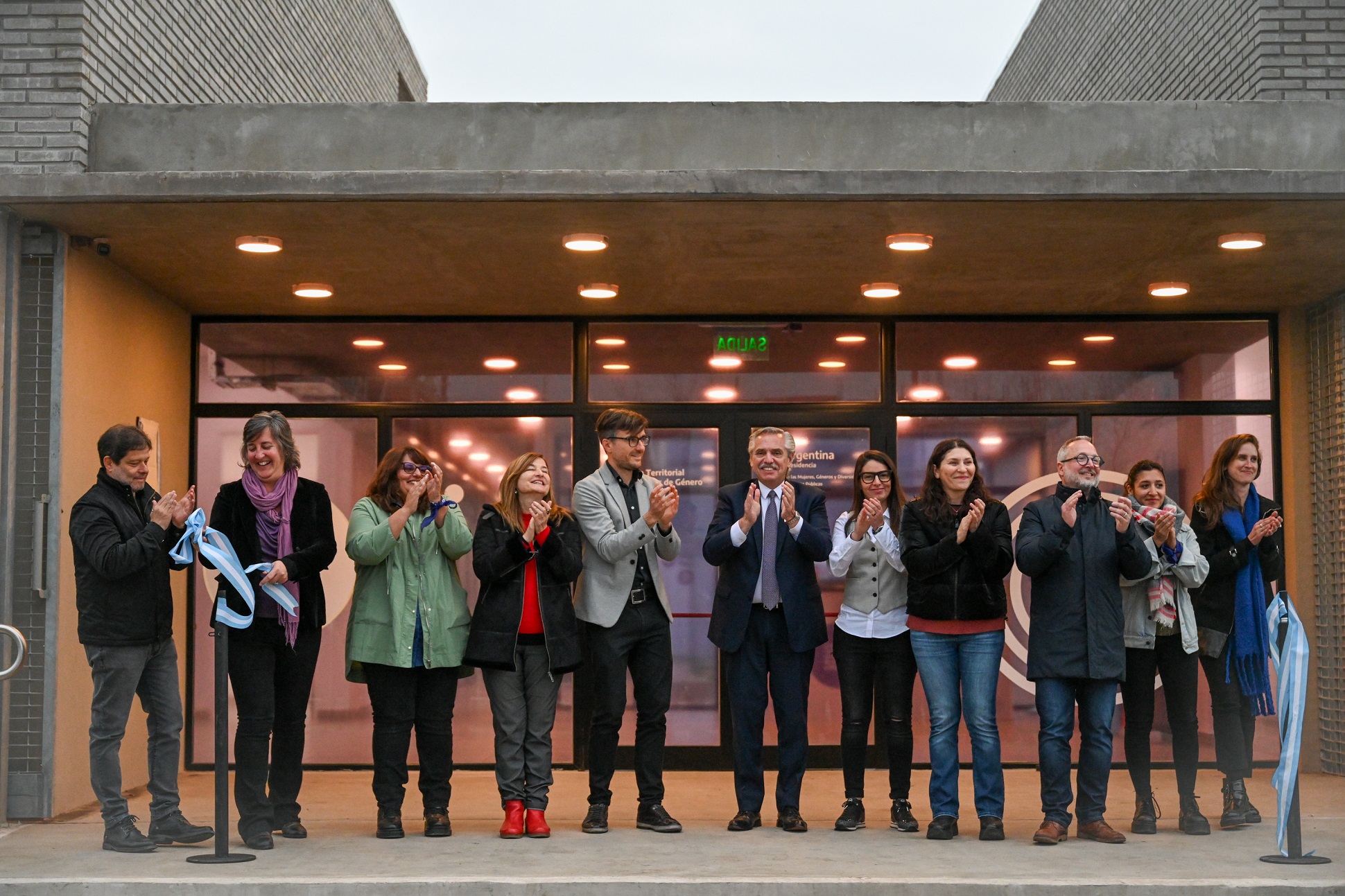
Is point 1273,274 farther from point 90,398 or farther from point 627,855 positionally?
point 90,398

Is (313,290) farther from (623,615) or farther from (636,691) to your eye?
(636,691)

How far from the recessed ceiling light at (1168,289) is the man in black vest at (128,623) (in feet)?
19.2

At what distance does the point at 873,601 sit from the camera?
22.3 feet

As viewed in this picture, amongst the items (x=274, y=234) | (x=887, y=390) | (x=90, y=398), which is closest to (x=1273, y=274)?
(x=887, y=390)

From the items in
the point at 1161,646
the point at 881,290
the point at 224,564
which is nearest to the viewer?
the point at 224,564

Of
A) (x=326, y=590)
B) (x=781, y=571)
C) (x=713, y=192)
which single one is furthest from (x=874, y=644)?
(x=326, y=590)

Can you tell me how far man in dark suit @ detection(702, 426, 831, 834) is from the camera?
22.3ft

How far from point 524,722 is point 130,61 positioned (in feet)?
14.5

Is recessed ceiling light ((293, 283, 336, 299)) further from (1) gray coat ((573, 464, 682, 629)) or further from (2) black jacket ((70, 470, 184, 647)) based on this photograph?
(1) gray coat ((573, 464, 682, 629))

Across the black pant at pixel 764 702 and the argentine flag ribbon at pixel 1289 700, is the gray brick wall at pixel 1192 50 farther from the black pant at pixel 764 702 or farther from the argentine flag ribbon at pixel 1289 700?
the black pant at pixel 764 702

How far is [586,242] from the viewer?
752 cm

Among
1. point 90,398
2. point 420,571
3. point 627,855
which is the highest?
point 90,398

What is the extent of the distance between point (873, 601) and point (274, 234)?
373cm

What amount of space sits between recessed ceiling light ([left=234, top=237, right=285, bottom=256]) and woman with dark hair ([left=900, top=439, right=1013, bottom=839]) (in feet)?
12.2
